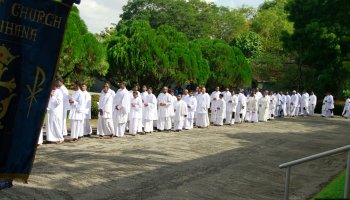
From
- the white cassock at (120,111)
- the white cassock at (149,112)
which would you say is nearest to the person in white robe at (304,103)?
the white cassock at (149,112)

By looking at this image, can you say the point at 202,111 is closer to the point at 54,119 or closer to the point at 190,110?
the point at 190,110

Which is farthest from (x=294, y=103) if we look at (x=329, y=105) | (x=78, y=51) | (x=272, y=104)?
(x=78, y=51)

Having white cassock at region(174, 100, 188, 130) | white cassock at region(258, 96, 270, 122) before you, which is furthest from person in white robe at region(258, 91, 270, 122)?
white cassock at region(174, 100, 188, 130)

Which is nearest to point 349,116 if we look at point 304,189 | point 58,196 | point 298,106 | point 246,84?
point 298,106

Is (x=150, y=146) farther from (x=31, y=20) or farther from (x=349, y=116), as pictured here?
(x=349, y=116)

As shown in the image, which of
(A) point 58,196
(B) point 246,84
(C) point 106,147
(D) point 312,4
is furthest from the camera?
(D) point 312,4

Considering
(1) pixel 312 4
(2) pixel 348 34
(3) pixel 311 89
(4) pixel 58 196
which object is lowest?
(4) pixel 58 196

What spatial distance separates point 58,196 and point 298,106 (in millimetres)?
27612

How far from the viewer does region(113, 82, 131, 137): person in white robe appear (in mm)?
16109

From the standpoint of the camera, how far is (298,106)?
33062 mm

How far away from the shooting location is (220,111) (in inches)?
886

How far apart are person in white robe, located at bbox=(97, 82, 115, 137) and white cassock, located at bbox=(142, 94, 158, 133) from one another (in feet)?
7.52

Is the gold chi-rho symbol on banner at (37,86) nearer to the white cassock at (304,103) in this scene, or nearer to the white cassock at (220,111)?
the white cassock at (220,111)

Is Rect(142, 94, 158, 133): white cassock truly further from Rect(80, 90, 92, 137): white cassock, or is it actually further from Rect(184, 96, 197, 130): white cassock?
Rect(80, 90, 92, 137): white cassock
